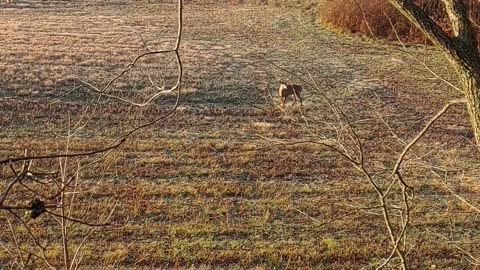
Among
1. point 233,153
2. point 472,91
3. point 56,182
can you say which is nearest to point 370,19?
point 233,153

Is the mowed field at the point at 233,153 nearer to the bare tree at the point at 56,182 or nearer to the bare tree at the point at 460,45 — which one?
the bare tree at the point at 56,182

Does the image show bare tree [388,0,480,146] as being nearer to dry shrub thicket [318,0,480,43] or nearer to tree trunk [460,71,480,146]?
tree trunk [460,71,480,146]

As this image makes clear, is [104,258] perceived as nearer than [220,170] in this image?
Yes

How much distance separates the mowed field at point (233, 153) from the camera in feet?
17.0

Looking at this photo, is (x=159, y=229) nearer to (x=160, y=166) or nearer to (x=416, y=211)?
(x=160, y=166)

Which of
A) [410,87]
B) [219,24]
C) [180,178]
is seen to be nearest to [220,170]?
[180,178]

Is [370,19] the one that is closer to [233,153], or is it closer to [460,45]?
[233,153]

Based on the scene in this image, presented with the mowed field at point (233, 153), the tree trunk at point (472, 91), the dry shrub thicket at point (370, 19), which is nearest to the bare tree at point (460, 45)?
the tree trunk at point (472, 91)

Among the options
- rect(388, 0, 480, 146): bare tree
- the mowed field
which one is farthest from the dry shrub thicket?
rect(388, 0, 480, 146): bare tree

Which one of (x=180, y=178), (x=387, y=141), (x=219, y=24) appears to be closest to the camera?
(x=180, y=178)

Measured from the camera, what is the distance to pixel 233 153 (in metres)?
7.16

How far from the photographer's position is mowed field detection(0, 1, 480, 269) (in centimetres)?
517

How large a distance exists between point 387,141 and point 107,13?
34.2ft

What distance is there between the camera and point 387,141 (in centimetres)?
776
